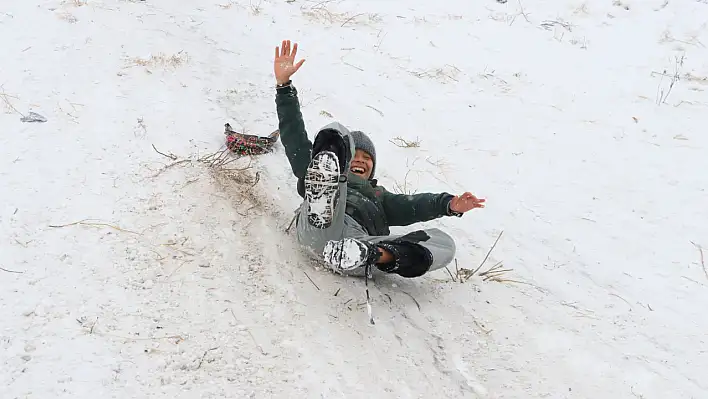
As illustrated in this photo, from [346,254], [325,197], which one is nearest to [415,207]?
[325,197]

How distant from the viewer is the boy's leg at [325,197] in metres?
2.62

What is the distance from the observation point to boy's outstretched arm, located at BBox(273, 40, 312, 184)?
10.0ft

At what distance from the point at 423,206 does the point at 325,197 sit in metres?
0.67

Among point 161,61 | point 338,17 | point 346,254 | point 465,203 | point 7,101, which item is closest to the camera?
point 346,254

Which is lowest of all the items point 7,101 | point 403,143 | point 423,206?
point 403,143

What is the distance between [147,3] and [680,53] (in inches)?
223

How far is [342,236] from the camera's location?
2828 mm

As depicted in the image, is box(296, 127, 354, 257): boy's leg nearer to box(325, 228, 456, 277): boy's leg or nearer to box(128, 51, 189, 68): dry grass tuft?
box(325, 228, 456, 277): boy's leg

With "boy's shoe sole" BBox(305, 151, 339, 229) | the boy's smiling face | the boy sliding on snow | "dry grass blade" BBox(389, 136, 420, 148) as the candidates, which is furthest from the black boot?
"dry grass blade" BBox(389, 136, 420, 148)

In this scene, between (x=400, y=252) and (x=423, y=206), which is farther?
(x=423, y=206)

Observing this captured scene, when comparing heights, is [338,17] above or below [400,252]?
above

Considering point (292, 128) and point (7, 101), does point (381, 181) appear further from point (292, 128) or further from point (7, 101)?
point (7, 101)

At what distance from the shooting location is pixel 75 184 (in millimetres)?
3047

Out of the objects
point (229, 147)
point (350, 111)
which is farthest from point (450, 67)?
point (229, 147)
